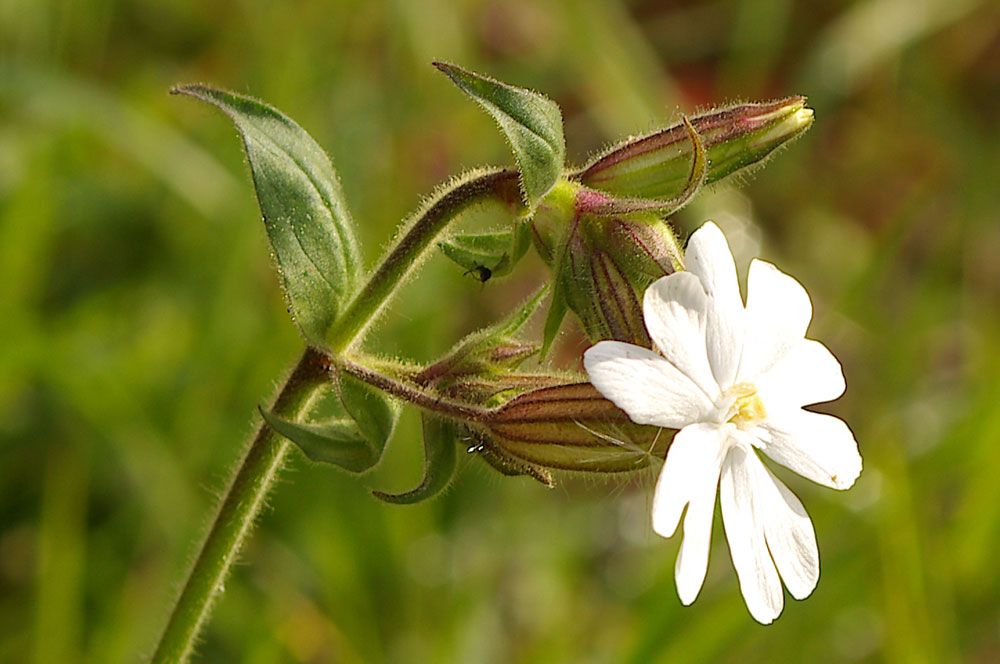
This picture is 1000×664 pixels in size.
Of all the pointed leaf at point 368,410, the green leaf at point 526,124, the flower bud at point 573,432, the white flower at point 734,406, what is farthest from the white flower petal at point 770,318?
the pointed leaf at point 368,410

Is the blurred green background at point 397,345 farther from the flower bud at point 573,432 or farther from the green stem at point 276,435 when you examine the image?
the green stem at point 276,435

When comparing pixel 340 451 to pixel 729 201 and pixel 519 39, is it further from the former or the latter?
pixel 519 39

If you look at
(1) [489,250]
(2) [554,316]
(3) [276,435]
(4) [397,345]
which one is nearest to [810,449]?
(2) [554,316]

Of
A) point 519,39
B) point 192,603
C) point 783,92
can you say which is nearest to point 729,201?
point 783,92

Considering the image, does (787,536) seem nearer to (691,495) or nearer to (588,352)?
(691,495)

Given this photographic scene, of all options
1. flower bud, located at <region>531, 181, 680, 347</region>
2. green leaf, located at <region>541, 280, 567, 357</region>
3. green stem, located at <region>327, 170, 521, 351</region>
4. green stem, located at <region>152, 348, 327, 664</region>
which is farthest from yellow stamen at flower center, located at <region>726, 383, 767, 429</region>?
green stem, located at <region>152, 348, 327, 664</region>

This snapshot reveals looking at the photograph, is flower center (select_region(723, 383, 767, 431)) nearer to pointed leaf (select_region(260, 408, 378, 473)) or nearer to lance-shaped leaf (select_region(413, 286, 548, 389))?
lance-shaped leaf (select_region(413, 286, 548, 389))

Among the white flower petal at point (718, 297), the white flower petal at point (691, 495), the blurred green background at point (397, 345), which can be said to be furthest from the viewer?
the blurred green background at point (397, 345)
